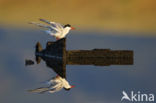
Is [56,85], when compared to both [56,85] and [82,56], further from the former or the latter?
[82,56]

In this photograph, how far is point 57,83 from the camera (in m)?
19.2

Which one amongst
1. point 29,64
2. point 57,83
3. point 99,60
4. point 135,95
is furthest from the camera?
point 99,60

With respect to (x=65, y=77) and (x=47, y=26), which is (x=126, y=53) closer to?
(x=47, y=26)

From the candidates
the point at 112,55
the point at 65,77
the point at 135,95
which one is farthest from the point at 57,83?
the point at 112,55

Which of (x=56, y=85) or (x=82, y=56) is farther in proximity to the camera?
(x=82, y=56)

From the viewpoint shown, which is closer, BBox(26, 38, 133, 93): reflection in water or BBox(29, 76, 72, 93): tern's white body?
BBox(29, 76, 72, 93): tern's white body

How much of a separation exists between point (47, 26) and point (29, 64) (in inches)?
83.3

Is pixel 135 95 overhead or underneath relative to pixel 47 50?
underneath

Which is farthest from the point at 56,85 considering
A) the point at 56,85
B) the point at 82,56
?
the point at 82,56

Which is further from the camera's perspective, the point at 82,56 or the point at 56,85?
the point at 82,56

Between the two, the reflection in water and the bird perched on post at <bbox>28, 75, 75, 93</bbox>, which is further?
the reflection in water

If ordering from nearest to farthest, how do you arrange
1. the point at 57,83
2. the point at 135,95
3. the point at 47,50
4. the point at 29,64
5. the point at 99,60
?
1. the point at 135,95
2. the point at 57,83
3. the point at 29,64
4. the point at 99,60
5. the point at 47,50

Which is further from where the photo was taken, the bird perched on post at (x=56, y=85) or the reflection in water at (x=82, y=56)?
the reflection in water at (x=82, y=56)

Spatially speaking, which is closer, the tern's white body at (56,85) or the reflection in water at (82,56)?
the tern's white body at (56,85)
